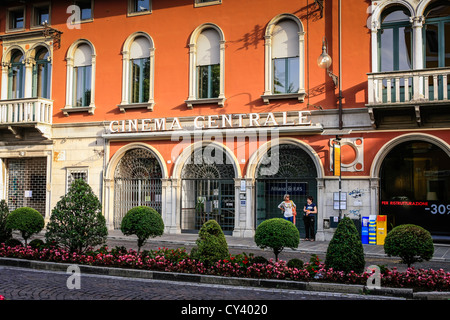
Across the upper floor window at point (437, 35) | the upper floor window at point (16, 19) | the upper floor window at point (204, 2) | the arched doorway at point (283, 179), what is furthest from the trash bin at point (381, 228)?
the upper floor window at point (16, 19)

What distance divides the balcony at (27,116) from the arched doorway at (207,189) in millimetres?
6914

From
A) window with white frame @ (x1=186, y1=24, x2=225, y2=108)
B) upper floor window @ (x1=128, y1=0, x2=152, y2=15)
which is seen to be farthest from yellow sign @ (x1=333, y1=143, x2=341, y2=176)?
upper floor window @ (x1=128, y1=0, x2=152, y2=15)

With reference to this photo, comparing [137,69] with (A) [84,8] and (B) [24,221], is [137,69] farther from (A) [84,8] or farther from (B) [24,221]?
(B) [24,221]

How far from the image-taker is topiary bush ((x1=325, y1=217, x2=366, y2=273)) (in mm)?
9047

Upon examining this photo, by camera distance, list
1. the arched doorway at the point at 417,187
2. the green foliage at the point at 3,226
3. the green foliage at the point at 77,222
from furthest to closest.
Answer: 1. the arched doorway at the point at 417,187
2. the green foliage at the point at 3,226
3. the green foliage at the point at 77,222

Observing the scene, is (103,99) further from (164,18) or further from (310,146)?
(310,146)

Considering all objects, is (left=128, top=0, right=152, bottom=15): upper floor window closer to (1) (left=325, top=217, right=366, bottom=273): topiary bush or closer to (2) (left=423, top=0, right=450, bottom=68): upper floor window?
(2) (left=423, top=0, right=450, bottom=68): upper floor window

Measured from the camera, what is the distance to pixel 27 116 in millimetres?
20938

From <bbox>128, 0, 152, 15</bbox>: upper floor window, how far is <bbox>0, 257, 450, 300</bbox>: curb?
41.6 ft

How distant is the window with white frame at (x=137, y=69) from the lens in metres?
20.2

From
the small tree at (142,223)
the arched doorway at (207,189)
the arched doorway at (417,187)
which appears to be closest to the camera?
the small tree at (142,223)

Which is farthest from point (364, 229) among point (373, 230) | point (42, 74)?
point (42, 74)

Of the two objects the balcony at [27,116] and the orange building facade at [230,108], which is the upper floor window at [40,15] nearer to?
the orange building facade at [230,108]
